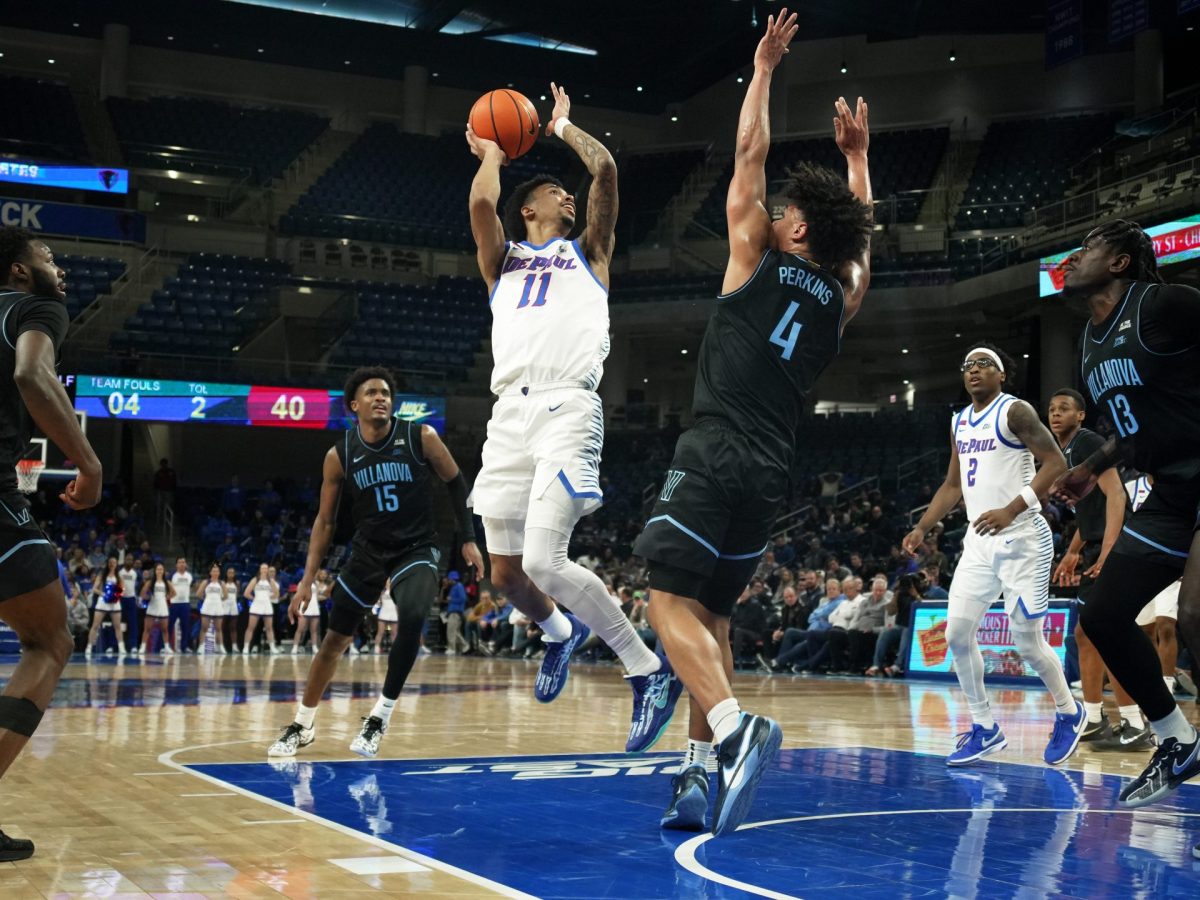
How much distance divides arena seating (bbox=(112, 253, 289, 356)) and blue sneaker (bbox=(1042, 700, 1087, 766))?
2327 cm

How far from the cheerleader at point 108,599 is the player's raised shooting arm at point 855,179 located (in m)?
17.5

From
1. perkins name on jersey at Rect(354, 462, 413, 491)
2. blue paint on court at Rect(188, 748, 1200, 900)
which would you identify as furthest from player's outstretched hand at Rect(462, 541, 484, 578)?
blue paint on court at Rect(188, 748, 1200, 900)

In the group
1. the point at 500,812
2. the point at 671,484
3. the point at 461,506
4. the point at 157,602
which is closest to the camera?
the point at 671,484

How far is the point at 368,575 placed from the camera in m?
6.86

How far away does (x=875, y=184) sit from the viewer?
3072 cm

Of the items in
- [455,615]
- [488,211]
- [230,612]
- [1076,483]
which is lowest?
[455,615]

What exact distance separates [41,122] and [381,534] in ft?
91.2

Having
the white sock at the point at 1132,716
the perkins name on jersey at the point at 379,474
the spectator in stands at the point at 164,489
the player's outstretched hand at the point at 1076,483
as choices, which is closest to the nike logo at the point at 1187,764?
the player's outstretched hand at the point at 1076,483

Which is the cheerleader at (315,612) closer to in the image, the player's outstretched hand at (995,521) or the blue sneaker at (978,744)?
the blue sneaker at (978,744)

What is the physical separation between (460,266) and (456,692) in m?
22.1

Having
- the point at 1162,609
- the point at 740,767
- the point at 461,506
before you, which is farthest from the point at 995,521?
the point at 1162,609

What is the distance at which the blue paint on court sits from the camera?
3.69 meters

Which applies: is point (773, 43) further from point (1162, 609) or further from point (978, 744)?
point (1162, 609)

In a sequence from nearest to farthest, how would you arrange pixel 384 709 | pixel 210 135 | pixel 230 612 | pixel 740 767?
pixel 740 767
pixel 384 709
pixel 230 612
pixel 210 135
